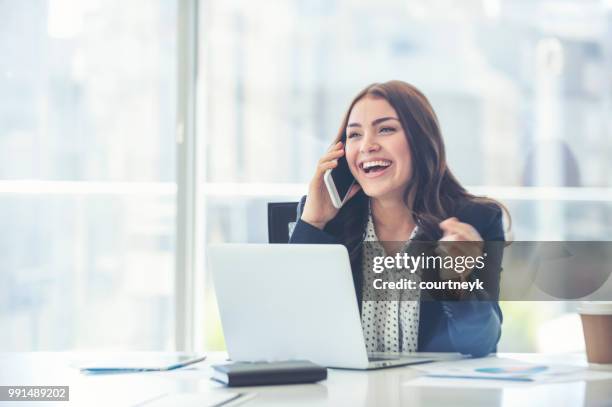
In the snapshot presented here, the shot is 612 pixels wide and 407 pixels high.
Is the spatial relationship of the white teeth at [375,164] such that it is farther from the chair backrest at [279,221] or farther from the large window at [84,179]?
the large window at [84,179]

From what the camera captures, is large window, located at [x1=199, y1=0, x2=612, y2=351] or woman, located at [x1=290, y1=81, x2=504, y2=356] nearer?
woman, located at [x1=290, y1=81, x2=504, y2=356]

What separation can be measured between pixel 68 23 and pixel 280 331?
261 centimetres

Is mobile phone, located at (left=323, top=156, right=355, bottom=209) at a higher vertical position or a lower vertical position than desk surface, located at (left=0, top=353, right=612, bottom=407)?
higher

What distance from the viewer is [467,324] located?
1.98m

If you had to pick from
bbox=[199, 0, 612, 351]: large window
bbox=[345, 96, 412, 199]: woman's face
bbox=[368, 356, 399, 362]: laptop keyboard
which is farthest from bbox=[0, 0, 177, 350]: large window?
bbox=[368, 356, 399, 362]: laptop keyboard

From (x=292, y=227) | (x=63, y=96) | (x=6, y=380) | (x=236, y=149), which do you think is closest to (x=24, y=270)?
(x=63, y=96)

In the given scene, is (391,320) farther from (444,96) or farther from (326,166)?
(444,96)

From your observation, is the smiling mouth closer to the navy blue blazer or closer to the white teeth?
the white teeth

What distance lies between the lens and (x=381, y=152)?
97.4 inches

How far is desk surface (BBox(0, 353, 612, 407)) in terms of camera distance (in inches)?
48.6

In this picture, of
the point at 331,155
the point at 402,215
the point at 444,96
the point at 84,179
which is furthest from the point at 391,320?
the point at 84,179

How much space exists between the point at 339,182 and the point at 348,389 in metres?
1.08

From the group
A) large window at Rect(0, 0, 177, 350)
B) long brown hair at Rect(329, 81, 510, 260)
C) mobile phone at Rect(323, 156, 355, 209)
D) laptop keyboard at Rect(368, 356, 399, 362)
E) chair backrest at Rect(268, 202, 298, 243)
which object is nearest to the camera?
laptop keyboard at Rect(368, 356, 399, 362)

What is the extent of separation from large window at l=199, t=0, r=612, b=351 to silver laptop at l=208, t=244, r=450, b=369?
2109mm
